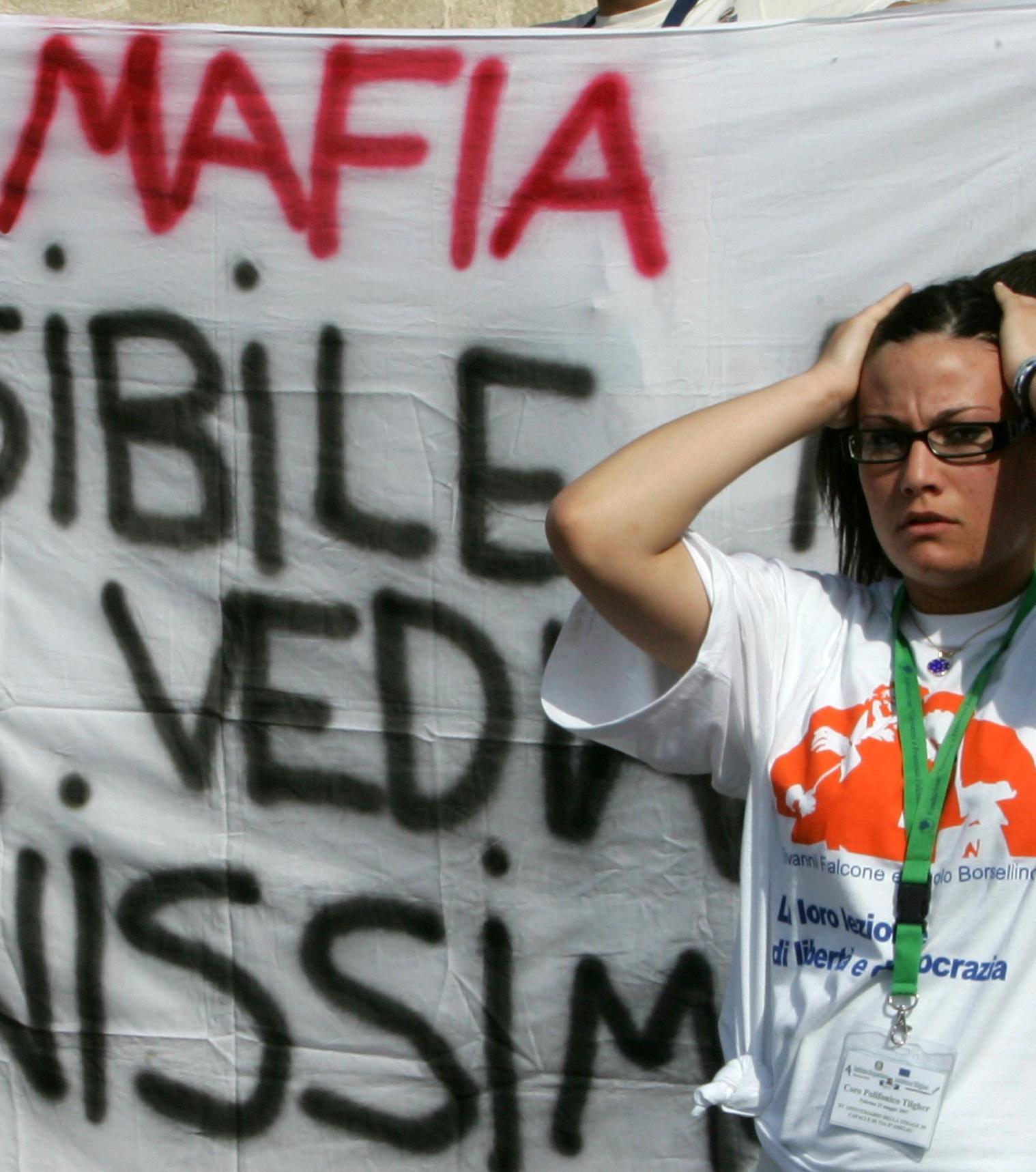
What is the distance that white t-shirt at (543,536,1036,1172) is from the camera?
151 centimetres

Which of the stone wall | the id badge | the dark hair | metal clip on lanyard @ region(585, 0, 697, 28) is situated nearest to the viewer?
the id badge

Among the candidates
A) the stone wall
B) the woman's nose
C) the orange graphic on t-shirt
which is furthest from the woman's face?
the stone wall

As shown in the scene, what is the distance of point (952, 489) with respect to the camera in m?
1.62

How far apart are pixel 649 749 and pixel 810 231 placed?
89cm

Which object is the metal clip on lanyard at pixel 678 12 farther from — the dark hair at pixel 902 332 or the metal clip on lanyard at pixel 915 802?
the metal clip on lanyard at pixel 915 802

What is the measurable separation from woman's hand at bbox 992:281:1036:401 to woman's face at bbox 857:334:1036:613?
29mm

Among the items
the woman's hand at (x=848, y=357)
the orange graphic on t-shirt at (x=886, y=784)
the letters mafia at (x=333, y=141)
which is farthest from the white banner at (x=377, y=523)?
the orange graphic on t-shirt at (x=886, y=784)

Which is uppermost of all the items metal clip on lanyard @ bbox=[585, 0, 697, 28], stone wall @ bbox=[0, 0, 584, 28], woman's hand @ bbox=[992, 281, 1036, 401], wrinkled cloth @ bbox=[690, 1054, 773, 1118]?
stone wall @ bbox=[0, 0, 584, 28]

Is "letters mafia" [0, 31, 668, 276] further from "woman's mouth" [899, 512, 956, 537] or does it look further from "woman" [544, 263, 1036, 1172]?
"woman's mouth" [899, 512, 956, 537]

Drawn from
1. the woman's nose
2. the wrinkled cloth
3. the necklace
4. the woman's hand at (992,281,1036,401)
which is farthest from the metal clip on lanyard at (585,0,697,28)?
the wrinkled cloth

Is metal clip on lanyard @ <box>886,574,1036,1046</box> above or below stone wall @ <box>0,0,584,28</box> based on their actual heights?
below

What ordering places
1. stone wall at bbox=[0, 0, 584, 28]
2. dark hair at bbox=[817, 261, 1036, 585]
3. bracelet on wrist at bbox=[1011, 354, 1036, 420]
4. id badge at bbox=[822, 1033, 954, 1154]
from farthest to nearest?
stone wall at bbox=[0, 0, 584, 28]
dark hair at bbox=[817, 261, 1036, 585]
bracelet on wrist at bbox=[1011, 354, 1036, 420]
id badge at bbox=[822, 1033, 954, 1154]

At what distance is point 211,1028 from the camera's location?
8.68 feet

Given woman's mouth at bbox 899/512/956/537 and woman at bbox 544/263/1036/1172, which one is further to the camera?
woman's mouth at bbox 899/512/956/537
